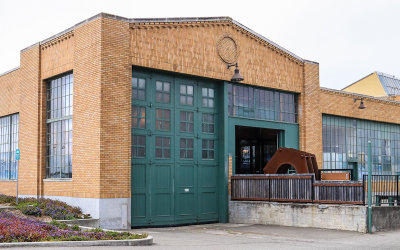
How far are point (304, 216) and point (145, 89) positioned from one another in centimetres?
773

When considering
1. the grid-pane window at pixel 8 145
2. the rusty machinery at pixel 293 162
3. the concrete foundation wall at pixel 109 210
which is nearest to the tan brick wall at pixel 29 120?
the grid-pane window at pixel 8 145

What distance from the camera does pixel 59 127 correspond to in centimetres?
2106

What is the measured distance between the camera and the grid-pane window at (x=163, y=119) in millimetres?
20734

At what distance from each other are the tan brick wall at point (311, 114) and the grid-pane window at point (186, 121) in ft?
22.2

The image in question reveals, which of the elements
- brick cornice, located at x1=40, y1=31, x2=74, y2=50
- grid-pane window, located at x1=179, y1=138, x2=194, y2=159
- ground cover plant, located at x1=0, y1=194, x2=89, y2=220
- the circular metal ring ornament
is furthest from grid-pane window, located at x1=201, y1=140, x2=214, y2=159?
brick cornice, located at x1=40, y1=31, x2=74, y2=50

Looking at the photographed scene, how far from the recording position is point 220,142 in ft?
75.2

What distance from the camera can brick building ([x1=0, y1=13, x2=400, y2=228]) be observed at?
18.7 m

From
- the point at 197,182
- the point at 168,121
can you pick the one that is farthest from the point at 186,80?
the point at 197,182

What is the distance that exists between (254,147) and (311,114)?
400cm

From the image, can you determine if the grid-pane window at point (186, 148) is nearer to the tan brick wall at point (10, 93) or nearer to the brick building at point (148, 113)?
the brick building at point (148, 113)

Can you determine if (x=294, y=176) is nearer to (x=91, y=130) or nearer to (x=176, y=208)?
(x=176, y=208)

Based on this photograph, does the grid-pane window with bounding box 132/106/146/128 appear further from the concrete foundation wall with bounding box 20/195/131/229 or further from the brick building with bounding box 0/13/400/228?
the concrete foundation wall with bounding box 20/195/131/229

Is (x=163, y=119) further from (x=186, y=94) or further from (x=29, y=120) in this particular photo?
(x=29, y=120)

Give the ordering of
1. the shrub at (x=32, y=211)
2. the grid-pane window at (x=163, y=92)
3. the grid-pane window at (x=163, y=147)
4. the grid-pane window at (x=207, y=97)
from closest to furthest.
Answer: the shrub at (x=32, y=211) → the grid-pane window at (x=163, y=147) → the grid-pane window at (x=163, y=92) → the grid-pane window at (x=207, y=97)
